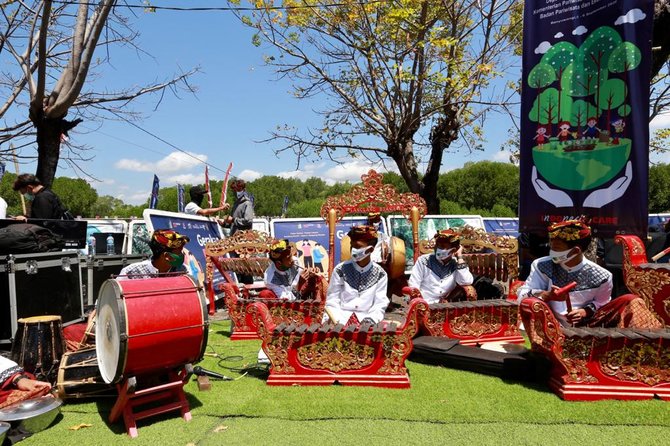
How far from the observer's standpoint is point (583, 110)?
520 centimetres

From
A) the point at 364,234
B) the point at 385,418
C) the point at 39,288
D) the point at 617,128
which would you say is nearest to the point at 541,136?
the point at 617,128

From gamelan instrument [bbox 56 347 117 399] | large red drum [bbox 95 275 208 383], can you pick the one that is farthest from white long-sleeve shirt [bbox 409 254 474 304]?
gamelan instrument [bbox 56 347 117 399]

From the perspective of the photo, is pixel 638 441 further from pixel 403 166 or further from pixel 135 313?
pixel 403 166

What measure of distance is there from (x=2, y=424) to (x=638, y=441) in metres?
3.78

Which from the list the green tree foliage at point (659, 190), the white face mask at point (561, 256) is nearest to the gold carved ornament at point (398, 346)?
the white face mask at point (561, 256)

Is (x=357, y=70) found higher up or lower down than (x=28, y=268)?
higher up

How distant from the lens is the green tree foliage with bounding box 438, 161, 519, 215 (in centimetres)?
3694

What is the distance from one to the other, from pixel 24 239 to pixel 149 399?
8.26ft

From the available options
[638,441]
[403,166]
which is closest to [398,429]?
[638,441]

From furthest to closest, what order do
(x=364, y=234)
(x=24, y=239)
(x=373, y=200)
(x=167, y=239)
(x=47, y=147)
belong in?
(x=47, y=147), (x=373, y=200), (x=24, y=239), (x=364, y=234), (x=167, y=239)

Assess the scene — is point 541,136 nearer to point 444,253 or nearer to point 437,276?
point 444,253

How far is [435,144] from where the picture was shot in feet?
37.0

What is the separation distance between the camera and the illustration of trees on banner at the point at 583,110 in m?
4.90

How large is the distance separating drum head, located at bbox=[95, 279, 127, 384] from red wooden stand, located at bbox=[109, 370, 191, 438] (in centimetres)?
15
